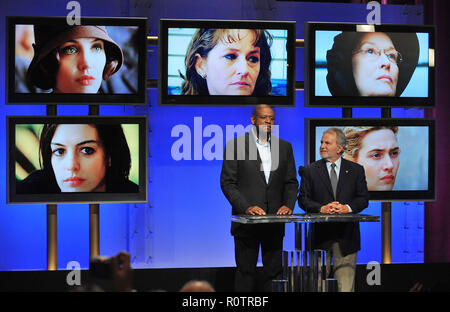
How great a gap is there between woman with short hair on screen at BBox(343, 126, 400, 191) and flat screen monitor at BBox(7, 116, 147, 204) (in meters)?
2.01

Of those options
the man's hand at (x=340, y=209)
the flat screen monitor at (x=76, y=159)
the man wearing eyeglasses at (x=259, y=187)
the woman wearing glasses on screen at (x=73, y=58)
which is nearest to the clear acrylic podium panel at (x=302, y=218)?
the man's hand at (x=340, y=209)

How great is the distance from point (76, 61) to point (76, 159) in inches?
35.3

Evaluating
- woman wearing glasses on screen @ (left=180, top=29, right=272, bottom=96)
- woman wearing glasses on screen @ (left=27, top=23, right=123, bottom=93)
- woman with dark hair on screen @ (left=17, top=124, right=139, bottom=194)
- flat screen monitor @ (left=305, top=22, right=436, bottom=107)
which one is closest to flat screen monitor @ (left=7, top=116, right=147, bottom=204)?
woman with dark hair on screen @ (left=17, top=124, right=139, bottom=194)

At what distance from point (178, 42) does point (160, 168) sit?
1.35m

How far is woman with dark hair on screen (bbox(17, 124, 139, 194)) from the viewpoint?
5.86 metres

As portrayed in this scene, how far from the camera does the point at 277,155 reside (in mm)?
4750

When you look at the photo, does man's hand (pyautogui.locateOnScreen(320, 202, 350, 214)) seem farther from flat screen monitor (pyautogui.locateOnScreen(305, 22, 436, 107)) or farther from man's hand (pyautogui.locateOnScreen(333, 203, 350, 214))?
flat screen monitor (pyautogui.locateOnScreen(305, 22, 436, 107))

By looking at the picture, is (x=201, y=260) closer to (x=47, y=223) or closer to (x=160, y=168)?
(x=160, y=168)

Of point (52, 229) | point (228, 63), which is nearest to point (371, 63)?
point (228, 63)

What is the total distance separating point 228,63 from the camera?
20.0ft

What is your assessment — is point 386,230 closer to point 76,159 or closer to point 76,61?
point 76,159

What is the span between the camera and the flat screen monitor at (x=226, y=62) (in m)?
5.99
